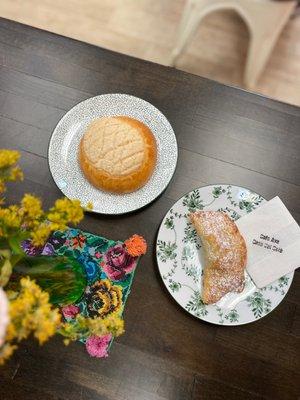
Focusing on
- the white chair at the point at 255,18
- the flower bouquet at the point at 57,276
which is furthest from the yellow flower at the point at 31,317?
the white chair at the point at 255,18

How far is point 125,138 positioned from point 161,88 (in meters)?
0.23

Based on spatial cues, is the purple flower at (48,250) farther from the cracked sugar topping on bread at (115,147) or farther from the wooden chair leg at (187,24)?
the wooden chair leg at (187,24)

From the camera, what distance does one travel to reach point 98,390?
3.16 feet

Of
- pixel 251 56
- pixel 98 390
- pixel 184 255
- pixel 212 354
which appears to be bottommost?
pixel 98 390

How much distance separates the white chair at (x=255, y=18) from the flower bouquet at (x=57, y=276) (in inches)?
34.3

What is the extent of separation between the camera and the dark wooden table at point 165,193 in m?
0.96

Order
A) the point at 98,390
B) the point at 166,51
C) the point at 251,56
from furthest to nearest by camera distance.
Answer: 1. the point at 166,51
2. the point at 251,56
3. the point at 98,390

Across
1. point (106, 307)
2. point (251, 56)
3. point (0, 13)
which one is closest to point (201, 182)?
point (106, 307)

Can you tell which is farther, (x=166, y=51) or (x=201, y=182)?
(x=166, y=51)

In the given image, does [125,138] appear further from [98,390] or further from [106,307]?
[98,390]

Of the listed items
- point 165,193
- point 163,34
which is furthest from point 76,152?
point 163,34

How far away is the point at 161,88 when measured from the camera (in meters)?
1.14

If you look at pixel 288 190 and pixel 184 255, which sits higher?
pixel 288 190

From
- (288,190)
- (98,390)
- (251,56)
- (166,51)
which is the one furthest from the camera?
(166,51)
